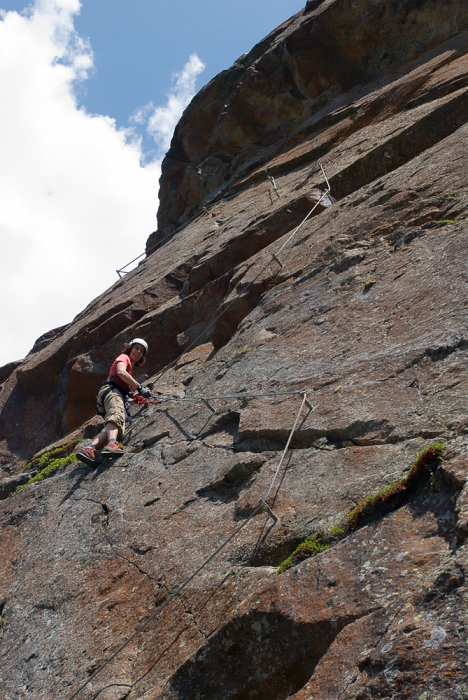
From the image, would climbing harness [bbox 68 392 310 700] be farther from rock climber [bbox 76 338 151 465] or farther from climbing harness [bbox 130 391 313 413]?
rock climber [bbox 76 338 151 465]

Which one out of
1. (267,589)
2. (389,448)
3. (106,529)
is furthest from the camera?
(106,529)

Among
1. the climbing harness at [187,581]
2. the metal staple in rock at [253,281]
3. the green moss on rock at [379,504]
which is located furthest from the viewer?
the metal staple in rock at [253,281]

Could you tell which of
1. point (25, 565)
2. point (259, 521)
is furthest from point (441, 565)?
point (25, 565)

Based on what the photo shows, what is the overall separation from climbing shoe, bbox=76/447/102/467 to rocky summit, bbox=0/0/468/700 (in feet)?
0.71

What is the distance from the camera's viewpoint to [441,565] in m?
5.44

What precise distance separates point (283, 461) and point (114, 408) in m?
4.72

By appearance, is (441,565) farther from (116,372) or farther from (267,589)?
(116,372)

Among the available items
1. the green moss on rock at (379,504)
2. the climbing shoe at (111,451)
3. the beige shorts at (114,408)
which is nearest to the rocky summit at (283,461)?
the green moss on rock at (379,504)

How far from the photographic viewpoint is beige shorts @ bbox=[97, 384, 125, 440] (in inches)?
472

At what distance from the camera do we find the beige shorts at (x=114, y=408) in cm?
1199

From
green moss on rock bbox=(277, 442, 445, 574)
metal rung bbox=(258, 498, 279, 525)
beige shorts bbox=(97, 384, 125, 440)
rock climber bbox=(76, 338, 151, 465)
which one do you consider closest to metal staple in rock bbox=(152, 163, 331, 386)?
rock climber bbox=(76, 338, 151, 465)

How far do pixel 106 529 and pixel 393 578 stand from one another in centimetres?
497

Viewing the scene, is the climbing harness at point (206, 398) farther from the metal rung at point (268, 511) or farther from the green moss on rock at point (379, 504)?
the green moss on rock at point (379, 504)

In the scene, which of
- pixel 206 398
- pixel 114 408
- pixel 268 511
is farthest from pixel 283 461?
pixel 114 408
